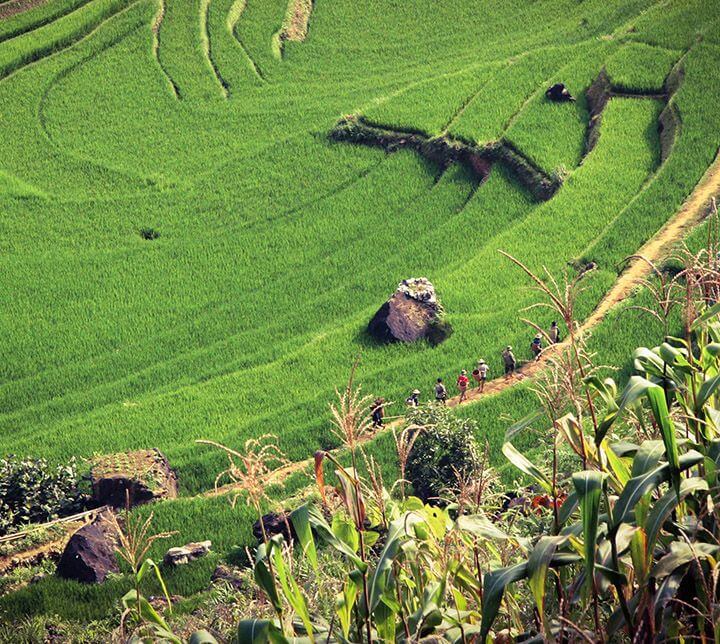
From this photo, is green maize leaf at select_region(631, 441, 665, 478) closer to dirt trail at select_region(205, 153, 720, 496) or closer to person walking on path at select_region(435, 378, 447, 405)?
dirt trail at select_region(205, 153, 720, 496)

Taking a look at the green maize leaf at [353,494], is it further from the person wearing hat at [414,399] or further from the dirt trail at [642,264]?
the dirt trail at [642,264]

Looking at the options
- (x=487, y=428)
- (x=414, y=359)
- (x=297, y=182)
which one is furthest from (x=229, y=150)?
(x=487, y=428)

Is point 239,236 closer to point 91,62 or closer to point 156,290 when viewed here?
point 156,290

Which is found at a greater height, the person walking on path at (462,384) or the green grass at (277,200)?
the green grass at (277,200)

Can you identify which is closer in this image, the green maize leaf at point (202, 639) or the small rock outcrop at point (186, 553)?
the green maize leaf at point (202, 639)

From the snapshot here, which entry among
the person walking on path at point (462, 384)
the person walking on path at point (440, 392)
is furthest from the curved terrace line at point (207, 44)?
the person walking on path at point (440, 392)

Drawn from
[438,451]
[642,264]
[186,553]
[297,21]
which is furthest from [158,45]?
[186,553]

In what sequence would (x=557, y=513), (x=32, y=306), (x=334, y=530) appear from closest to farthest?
(x=557, y=513) < (x=334, y=530) < (x=32, y=306)
